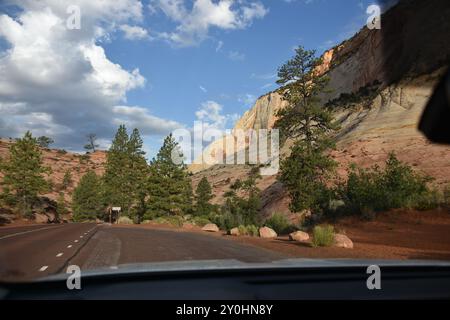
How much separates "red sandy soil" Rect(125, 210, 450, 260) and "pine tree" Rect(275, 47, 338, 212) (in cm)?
467

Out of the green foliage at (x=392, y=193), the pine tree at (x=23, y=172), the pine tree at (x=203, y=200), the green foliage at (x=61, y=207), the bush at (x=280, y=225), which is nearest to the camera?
the green foliage at (x=392, y=193)

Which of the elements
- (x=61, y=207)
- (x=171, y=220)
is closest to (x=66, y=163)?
(x=61, y=207)

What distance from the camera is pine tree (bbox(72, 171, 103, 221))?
98.2 meters

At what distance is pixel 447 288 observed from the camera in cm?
378

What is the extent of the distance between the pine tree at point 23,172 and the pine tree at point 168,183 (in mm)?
18311

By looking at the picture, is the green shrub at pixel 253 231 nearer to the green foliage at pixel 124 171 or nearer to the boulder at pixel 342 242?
the boulder at pixel 342 242

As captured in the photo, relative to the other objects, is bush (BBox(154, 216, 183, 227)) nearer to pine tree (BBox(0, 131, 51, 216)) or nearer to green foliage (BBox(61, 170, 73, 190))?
pine tree (BBox(0, 131, 51, 216))

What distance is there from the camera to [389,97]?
202ft

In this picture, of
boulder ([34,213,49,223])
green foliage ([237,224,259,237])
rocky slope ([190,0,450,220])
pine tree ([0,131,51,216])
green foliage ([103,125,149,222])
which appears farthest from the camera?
green foliage ([103,125,149,222])

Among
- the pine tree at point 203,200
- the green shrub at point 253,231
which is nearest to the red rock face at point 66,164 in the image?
the pine tree at point 203,200

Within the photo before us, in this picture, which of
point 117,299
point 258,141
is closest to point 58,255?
point 117,299

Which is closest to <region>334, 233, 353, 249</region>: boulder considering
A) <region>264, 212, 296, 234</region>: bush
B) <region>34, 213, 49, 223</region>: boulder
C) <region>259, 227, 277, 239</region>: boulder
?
<region>259, 227, 277, 239</region>: boulder

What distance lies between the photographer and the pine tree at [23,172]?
71625 millimetres

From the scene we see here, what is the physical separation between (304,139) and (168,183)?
28896 mm
